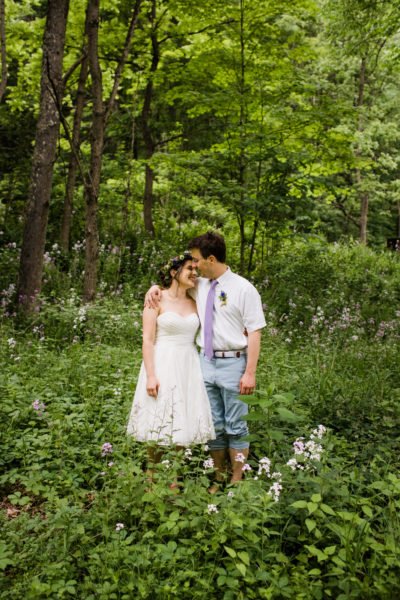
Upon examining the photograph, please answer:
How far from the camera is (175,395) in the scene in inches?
155

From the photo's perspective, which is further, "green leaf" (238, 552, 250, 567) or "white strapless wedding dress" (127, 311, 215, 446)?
"white strapless wedding dress" (127, 311, 215, 446)

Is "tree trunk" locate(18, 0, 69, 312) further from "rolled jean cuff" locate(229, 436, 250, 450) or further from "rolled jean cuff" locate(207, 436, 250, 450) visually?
"rolled jean cuff" locate(229, 436, 250, 450)

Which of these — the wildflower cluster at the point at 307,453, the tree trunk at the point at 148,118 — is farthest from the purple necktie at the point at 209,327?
the tree trunk at the point at 148,118

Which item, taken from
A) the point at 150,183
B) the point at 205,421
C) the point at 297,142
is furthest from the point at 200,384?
the point at 150,183

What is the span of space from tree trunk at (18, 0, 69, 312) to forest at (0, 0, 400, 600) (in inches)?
1.0

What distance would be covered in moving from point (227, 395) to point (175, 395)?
1.47 ft

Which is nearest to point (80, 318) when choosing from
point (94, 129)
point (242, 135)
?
point (94, 129)

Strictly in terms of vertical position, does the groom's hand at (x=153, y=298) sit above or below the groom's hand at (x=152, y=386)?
above

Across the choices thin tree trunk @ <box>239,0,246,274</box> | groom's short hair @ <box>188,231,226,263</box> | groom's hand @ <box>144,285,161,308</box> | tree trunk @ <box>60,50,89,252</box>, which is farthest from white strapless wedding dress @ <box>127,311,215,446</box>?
tree trunk @ <box>60,50,89,252</box>

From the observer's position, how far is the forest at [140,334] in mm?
2879

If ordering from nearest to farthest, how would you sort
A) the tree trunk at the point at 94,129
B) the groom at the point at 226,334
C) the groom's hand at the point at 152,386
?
the groom's hand at the point at 152,386
the groom at the point at 226,334
the tree trunk at the point at 94,129

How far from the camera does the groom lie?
4.08m

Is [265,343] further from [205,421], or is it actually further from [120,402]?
[205,421]

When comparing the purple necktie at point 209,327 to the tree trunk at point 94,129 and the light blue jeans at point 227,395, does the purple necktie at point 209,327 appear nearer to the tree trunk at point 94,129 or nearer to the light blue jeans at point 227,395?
the light blue jeans at point 227,395
